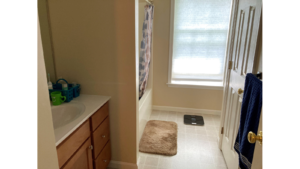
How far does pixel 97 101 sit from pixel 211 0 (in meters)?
2.50

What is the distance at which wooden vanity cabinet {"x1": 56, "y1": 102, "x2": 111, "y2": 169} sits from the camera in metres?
1.08

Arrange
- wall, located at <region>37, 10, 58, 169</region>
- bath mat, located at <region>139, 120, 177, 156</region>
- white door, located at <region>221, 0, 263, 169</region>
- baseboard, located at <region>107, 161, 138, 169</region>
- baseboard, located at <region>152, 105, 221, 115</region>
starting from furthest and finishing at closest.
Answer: baseboard, located at <region>152, 105, 221, 115</region> < bath mat, located at <region>139, 120, 177, 156</region> < baseboard, located at <region>107, 161, 138, 169</region> < white door, located at <region>221, 0, 263, 169</region> < wall, located at <region>37, 10, 58, 169</region>

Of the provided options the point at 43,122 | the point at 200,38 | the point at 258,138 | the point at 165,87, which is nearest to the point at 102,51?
the point at 43,122

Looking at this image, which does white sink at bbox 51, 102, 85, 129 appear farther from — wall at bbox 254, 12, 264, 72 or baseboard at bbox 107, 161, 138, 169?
wall at bbox 254, 12, 264, 72

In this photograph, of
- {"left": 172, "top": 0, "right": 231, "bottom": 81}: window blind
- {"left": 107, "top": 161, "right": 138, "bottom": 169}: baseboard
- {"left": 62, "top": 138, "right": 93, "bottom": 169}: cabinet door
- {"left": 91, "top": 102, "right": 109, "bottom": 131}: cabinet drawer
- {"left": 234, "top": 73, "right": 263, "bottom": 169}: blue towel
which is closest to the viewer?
{"left": 234, "top": 73, "right": 263, "bottom": 169}: blue towel

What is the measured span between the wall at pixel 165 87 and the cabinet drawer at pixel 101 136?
1.75 m

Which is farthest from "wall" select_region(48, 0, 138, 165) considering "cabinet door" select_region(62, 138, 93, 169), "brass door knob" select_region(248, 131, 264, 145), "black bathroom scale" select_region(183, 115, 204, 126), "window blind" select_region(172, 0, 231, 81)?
"window blind" select_region(172, 0, 231, 81)

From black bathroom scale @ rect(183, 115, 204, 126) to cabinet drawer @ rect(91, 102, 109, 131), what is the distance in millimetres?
1700

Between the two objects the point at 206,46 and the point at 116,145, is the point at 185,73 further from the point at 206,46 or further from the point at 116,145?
the point at 116,145

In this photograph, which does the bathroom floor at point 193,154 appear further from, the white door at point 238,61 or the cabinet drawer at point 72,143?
the cabinet drawer at point 72,143

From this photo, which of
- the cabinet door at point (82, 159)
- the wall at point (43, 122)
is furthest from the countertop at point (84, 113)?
the wall at point (43, 122)

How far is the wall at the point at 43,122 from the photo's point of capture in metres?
0.58
